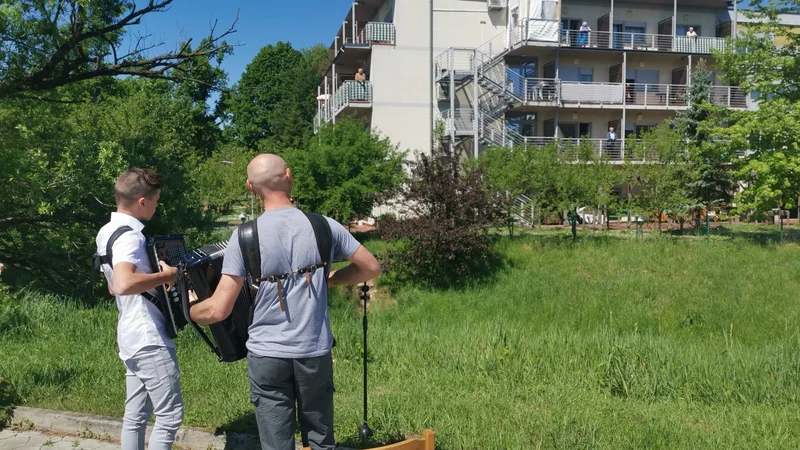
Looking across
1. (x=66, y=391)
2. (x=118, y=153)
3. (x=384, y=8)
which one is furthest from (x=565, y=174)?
(x=384, y=8)

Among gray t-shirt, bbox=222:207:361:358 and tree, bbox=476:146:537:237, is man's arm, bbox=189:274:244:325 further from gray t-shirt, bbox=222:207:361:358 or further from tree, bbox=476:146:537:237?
tree, bbox=476:146:537:237

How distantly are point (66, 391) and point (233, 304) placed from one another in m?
4.04

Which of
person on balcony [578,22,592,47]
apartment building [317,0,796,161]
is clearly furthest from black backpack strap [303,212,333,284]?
person on balcony [578,22,592,47]

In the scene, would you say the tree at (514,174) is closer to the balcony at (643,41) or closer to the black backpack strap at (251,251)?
the balcony at (643,41)

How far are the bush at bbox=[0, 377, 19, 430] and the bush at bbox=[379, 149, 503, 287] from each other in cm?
1196

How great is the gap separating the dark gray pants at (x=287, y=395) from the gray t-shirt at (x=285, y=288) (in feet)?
0.19

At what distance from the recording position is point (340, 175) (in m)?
23.8

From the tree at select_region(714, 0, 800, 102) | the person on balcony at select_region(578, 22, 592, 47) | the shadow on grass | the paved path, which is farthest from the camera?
the person on balcony at select_region(578, 22, 592, 47)

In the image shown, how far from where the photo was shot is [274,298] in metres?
3.27

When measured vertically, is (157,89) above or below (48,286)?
above

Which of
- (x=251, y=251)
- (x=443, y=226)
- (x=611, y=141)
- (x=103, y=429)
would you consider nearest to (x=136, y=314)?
(x=251, y=251)

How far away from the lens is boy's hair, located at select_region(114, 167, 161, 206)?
12.5ft

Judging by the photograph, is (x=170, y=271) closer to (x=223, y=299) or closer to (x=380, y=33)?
(x=223, y=299)

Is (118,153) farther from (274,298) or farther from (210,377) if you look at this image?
(274,298)
